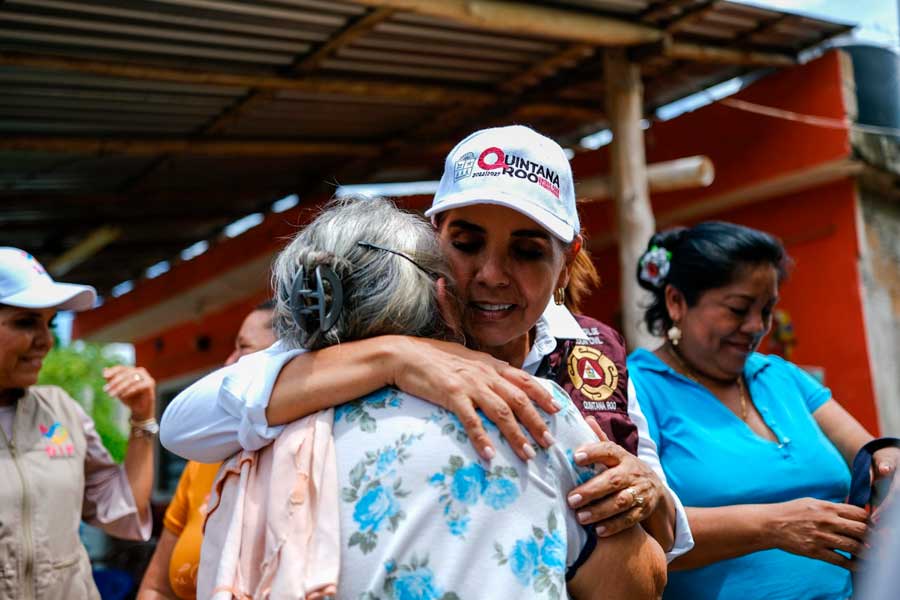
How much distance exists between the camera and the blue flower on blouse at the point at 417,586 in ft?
4.19

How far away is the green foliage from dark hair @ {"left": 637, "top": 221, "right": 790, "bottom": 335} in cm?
958

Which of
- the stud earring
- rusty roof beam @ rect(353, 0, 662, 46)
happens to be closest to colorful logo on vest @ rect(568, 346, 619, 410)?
the stud earring

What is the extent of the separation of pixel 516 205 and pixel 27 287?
6.09 ft

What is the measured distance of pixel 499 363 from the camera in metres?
1.50

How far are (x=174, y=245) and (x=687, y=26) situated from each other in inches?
273

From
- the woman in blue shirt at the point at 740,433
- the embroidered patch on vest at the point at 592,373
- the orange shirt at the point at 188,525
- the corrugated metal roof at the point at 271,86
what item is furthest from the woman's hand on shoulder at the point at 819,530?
the corrugated metal roof at the point at 271,86

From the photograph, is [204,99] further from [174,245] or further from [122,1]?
[174,245]

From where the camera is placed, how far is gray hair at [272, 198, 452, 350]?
4.83 ft

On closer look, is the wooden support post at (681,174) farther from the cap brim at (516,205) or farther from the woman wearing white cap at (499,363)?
the cap brim at (516,205)

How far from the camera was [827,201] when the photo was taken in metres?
5.95

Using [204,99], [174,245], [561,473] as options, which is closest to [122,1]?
[204,99]

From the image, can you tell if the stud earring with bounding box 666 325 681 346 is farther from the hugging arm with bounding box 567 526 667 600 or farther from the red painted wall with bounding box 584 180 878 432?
the red painted wall with bounding box 584 180 878 432

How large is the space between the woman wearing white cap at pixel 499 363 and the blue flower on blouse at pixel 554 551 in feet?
0.23

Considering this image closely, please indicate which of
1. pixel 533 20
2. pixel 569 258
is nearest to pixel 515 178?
pixel 569 258
